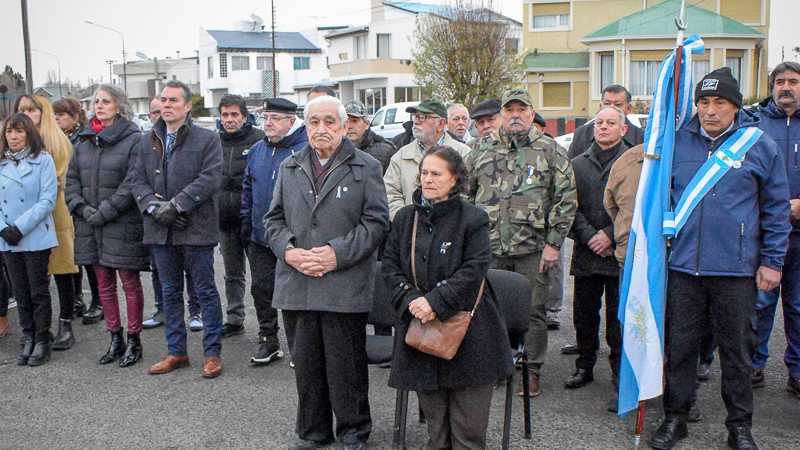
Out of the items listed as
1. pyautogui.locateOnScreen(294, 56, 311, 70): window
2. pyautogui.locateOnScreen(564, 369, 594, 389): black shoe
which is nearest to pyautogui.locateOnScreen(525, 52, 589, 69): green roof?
pyautogui.locateOnScreen(564, 369, 594, 389): black shoe

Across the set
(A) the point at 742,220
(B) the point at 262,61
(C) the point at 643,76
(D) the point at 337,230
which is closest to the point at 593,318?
(A) the point at 742,220

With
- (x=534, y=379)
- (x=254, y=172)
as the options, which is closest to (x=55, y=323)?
(x=254, y=172)

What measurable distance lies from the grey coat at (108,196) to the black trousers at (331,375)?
2291mm

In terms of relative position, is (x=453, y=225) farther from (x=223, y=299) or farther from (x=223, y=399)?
(x=223, y=299)

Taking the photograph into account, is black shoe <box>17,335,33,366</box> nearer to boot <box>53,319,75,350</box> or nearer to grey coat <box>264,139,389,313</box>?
boot <box>53,319,75,350</box>

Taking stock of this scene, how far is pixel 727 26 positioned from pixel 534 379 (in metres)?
34.0

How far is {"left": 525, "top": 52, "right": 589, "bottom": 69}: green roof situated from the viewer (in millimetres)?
39625

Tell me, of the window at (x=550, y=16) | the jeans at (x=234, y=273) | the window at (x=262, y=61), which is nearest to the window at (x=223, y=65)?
the window at (x=262, y=61)

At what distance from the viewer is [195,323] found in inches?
302

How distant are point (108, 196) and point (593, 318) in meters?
4.12

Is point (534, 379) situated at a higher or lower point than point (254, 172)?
lower

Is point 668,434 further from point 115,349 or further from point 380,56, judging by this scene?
point 380,56

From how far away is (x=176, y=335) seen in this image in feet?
20.6

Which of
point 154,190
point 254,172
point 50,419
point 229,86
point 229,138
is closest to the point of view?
point 50,419
